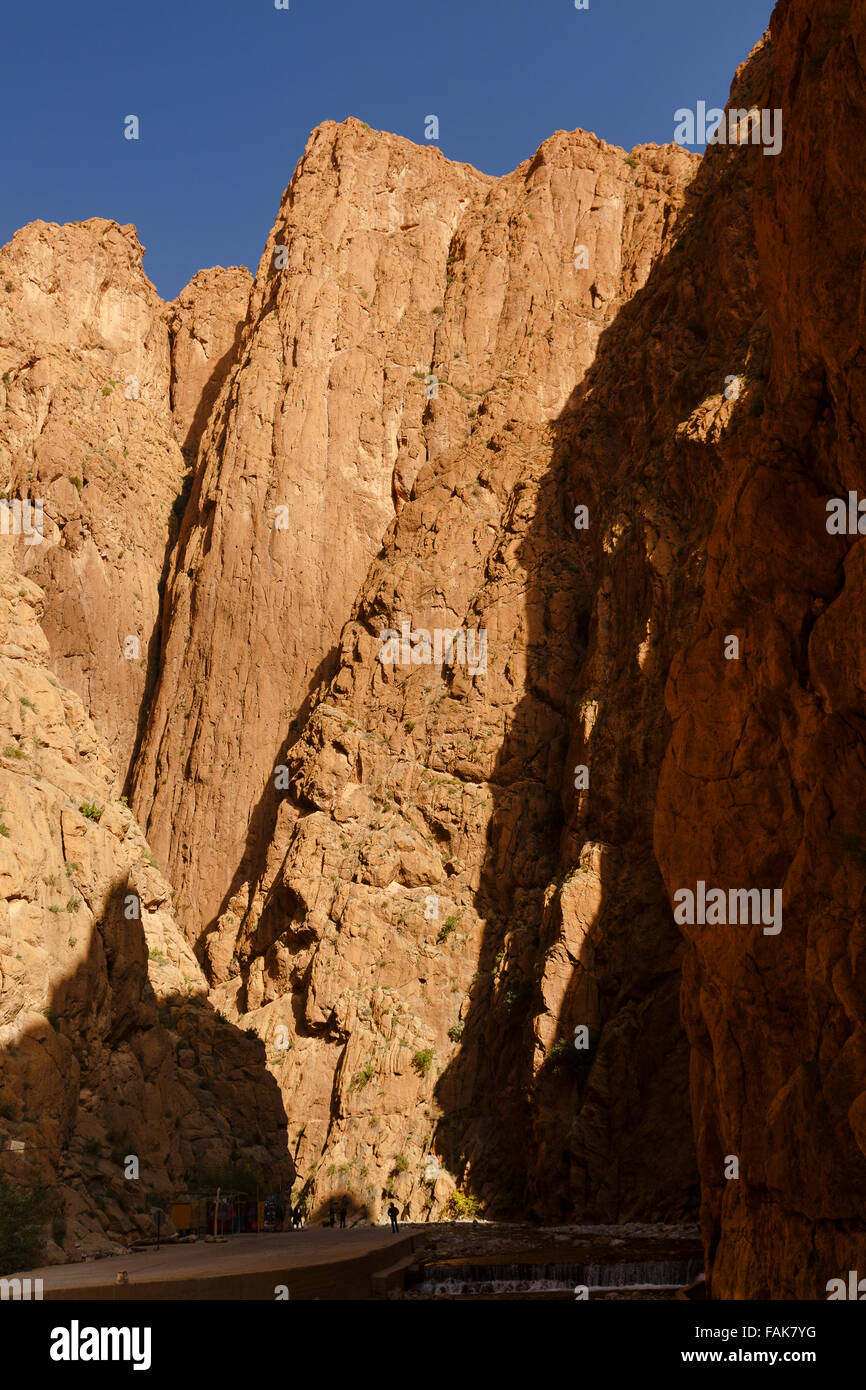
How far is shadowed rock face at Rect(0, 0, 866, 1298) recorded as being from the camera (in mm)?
19344

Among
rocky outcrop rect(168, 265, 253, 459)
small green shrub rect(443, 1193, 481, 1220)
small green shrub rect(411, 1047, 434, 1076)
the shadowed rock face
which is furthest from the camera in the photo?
rocky outcrop rect(168, 265, 253, 459)

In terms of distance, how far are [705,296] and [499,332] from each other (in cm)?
1839

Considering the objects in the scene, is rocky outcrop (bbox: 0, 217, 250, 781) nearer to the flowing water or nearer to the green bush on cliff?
the flowing water

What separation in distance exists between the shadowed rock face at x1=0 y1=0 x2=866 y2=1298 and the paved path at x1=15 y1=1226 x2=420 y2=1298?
10.2 ft

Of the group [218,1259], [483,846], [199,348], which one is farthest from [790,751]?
[199,348]

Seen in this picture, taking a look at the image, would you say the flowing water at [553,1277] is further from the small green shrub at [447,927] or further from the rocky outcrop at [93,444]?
the rocky outcrop at [93,444]

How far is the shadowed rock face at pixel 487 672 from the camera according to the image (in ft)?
63.5

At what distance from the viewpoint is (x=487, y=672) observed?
5856cm

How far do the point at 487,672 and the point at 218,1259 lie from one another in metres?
37.8

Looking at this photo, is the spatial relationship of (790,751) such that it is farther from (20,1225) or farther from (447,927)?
(447,927)

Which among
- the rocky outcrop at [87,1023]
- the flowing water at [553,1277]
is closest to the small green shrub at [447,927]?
the rocky outcrop at [87,1023]

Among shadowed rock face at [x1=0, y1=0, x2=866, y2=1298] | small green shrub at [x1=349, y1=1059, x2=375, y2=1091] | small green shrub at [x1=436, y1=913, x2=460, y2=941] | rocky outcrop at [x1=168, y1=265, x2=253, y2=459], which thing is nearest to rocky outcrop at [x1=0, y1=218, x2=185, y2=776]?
shadowed rock face at [x1=0, y1=0, x2=866, y2=1298]

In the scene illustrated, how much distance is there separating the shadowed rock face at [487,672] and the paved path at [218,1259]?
10.2 ft

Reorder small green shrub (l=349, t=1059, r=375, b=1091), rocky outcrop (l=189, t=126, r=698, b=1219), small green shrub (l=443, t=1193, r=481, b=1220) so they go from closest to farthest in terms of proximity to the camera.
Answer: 1. rocky outcrop (l=189, t=126, r=698, b=1219)
2. small green shrub (l=443, t=1193, r=481, b=1220)
3. small green shrub (l=349, t=1059, r=375, b=1091)
